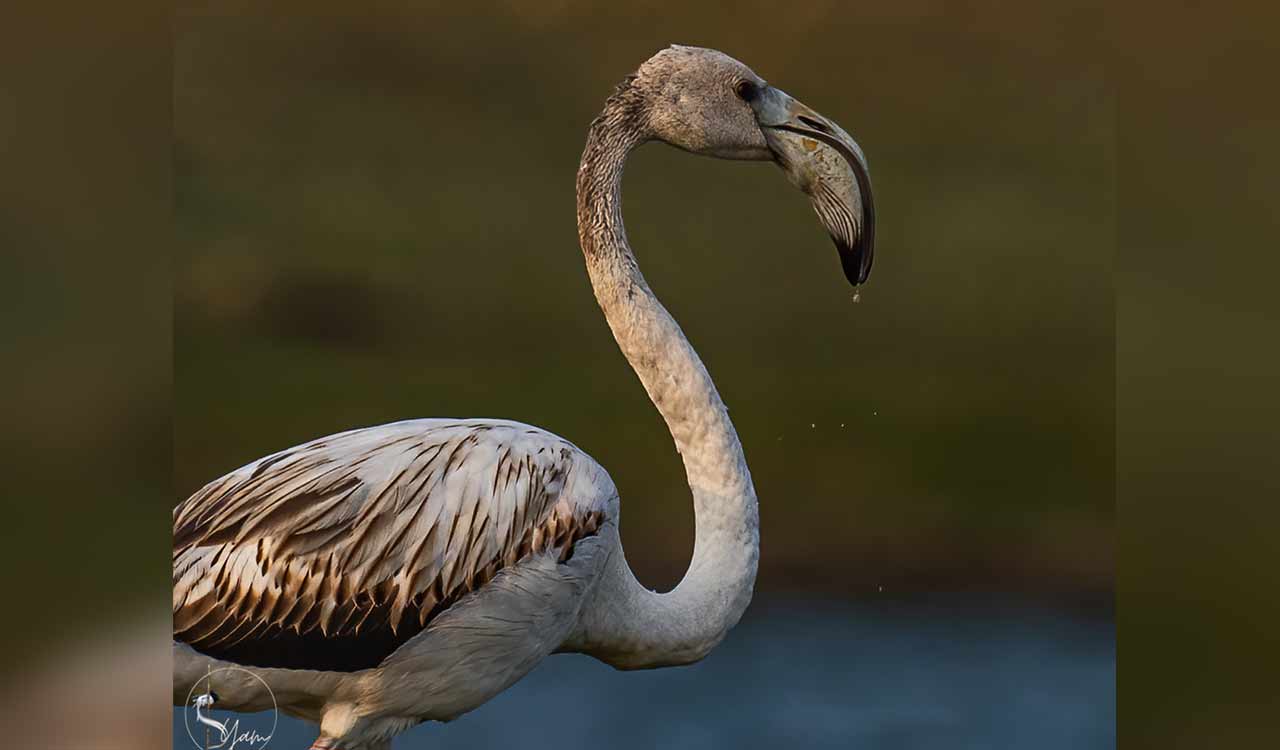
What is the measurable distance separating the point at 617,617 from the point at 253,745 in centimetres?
120

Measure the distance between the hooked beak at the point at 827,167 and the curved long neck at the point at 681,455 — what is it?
45cm

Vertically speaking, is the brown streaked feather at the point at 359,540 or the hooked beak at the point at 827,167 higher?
the hooked beak at the point at 827,167

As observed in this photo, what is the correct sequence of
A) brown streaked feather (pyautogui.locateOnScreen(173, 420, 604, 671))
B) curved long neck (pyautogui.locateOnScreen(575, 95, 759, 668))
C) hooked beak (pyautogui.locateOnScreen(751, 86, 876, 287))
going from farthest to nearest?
hooked beak (pyautogui.locateOnScreen(751, 86, 876, 287)) < curved long neck (pyautogui.locateOnScreen(575, 95, 759, 668)) < brown streaked feather (pyautogui.locateOnScreen(173, 420, 604, 671))

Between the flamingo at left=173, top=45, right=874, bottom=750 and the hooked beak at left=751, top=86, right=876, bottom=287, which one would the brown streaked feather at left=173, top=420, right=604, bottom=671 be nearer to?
the flamingo at left=173, top=45, right=874, bottom=750

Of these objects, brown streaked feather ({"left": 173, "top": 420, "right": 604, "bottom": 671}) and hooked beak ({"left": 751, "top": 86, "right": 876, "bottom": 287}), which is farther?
hooked beak ({"left": 751, "top": 86, "right": 876, "bottom": 287})

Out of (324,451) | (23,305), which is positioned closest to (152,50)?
(23,305)

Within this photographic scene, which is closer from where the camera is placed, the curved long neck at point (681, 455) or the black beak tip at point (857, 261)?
the curved long neck at point (681, 455)

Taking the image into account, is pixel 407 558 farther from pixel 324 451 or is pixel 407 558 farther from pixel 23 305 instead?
pixel 23 305

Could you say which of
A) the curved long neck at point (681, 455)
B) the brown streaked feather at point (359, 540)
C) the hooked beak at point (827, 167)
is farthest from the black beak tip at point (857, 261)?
the brown streaked feather at point (359, 540)

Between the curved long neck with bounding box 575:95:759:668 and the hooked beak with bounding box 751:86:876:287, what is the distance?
45 cm

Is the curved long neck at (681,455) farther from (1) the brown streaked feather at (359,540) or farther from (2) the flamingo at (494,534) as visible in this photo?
(1) the brown streaked feather at (359,540)

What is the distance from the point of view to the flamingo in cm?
361

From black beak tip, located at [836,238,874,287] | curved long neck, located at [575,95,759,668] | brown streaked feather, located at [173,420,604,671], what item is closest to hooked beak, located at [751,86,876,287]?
black beak tip, located at [836,238,874,287]

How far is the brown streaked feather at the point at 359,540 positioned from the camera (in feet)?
11.8
